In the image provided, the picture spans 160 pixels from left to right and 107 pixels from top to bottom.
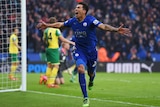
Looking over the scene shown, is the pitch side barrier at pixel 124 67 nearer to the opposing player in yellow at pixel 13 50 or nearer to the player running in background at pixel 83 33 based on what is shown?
the opposing player in yellow at pixel 13 50

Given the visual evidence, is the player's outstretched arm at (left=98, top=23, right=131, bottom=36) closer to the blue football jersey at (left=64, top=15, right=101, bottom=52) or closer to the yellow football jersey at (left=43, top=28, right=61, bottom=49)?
the blue football jersey at (left=64, top=15, right=101, bottom=52)

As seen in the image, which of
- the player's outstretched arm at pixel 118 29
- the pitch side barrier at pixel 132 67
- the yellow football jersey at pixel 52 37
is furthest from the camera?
the pitch side barrier at pixel 132 67

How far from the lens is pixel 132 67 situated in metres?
26.2

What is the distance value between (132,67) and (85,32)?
642 inches

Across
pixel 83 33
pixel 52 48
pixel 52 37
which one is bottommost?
pixel 52 48

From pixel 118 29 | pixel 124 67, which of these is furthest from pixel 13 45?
pixel 118 29

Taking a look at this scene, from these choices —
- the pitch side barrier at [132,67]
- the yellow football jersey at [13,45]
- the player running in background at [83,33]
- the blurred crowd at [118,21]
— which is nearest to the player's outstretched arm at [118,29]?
the player running in background at [83,33]

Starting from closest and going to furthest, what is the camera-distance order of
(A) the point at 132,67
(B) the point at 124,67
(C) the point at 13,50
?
1. (C) the point at 13,50
2. (A) the point at 132,67
3. (B) the point at 124,67

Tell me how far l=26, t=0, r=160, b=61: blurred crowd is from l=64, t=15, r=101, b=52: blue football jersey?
18.0 meters

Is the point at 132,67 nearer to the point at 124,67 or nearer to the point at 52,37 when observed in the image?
the point at 124,67

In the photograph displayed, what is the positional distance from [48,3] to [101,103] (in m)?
23.7

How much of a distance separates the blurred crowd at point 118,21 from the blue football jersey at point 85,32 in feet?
59.1

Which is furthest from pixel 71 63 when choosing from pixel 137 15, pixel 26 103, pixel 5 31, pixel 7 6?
pixel 26 103

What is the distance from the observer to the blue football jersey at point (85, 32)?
1021cm
